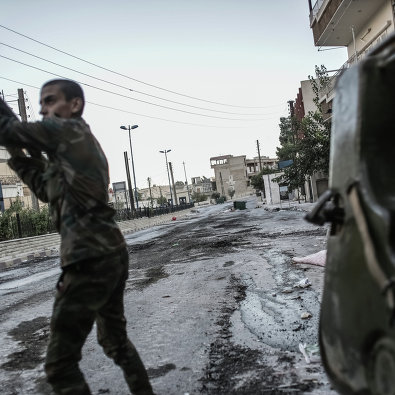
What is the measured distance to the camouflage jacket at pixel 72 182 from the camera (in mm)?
1929

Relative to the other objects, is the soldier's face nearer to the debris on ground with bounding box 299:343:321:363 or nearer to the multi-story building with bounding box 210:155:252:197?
the debris on ground with bounding box 299:343:321:363

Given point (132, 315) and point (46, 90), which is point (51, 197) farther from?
point (132, 315)

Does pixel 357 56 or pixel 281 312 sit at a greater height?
pixel 357 56

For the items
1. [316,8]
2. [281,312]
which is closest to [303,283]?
[281,312]


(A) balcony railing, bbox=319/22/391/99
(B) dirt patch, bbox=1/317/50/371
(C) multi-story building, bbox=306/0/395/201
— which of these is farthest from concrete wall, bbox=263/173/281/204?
(B) dirt patch, bbox=1/317/50/371

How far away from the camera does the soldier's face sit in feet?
6.87

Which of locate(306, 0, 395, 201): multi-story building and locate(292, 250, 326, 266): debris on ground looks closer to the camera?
locate(292, 250, 326, 266): debris on ground

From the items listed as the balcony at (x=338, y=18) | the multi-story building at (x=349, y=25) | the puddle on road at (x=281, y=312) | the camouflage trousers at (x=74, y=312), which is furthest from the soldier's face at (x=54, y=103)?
the balcony at (x=338, y=18)

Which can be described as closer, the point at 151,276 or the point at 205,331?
the point at 205,331

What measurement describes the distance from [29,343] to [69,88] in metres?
3.12

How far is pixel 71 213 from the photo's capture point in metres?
1.98

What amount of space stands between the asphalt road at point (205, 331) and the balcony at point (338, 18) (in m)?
Result: 13.0

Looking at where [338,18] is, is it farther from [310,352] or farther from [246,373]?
[246,373]

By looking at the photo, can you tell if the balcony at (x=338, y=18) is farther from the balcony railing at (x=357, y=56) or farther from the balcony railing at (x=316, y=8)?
the balcony railing at (x=357, y=56)
